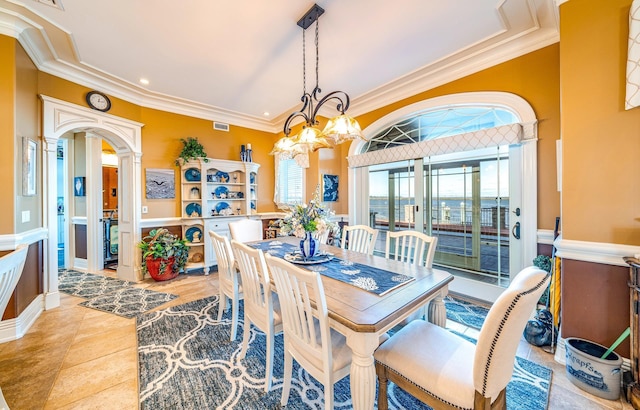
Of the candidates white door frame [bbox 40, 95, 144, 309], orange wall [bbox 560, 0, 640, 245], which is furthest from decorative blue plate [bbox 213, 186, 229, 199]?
orange wall [bbox 560, 0, 640, 245]

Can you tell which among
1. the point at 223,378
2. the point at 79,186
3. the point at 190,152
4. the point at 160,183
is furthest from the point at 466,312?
the point at 79,186

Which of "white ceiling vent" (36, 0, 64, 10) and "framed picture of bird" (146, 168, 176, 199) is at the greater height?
"white ceiling vent" (36, 0, 64, 10)

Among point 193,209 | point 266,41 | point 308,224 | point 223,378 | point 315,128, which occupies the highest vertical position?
point 266,41

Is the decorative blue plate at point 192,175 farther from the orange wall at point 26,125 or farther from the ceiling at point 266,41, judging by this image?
the orange wall at point 26,125

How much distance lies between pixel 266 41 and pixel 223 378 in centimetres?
318

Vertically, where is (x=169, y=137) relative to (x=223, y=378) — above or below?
above

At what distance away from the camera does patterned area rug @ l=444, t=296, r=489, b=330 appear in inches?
104

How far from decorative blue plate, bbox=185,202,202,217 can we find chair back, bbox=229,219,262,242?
1606 millimetres

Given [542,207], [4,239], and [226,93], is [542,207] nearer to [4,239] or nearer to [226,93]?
[226,93]

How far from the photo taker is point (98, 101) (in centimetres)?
355

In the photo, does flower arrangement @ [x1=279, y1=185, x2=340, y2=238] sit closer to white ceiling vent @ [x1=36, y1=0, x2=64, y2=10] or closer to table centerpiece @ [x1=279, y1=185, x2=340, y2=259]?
table centerpiece @ [x1=279, y1=185, x2=340, y2=259]

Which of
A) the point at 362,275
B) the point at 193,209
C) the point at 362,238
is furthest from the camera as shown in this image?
the point at 193,209

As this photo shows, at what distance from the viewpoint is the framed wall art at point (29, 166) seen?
2582 mm

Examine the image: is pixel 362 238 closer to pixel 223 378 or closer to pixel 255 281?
pixel 255 281
